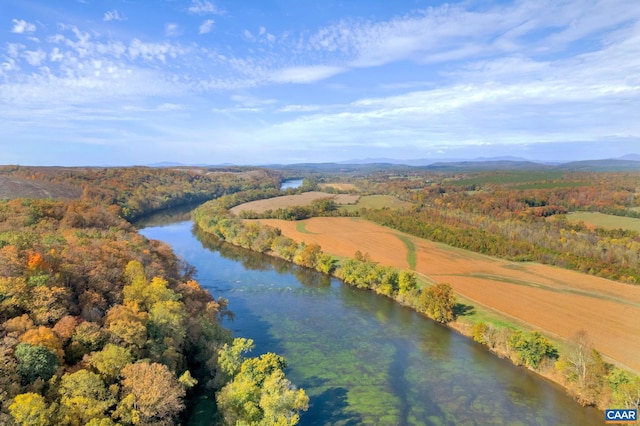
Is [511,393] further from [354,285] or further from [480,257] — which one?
[480,257]

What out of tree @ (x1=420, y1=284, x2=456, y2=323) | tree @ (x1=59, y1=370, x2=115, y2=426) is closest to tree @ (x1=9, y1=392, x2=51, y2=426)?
tree @ (x1=59, y1=370, x2=115, y2=426)

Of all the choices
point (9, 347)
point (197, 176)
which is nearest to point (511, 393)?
point (9, 347)

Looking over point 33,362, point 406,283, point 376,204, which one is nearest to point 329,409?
point 33,362

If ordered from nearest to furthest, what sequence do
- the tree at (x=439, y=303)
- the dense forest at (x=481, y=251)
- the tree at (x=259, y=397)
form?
the tree at (x=259, y=397), the dense forest at (x=481, y=251), the tree at (x=439, y=303)

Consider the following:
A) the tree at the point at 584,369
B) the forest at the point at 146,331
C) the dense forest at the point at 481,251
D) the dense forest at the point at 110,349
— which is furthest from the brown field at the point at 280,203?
the tree at the point at 584,369

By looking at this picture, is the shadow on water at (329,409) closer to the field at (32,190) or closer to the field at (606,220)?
the field at (32,190)

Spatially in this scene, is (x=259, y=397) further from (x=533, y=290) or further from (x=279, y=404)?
(x=533, y=290)

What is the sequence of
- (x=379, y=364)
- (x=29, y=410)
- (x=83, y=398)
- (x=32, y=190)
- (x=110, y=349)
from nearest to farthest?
1. (x=29, y=410)
2. (x=83, y=398)
3. (x=110, y=349)
4. (x=379, y=364)
5. (x=32, y=190)
